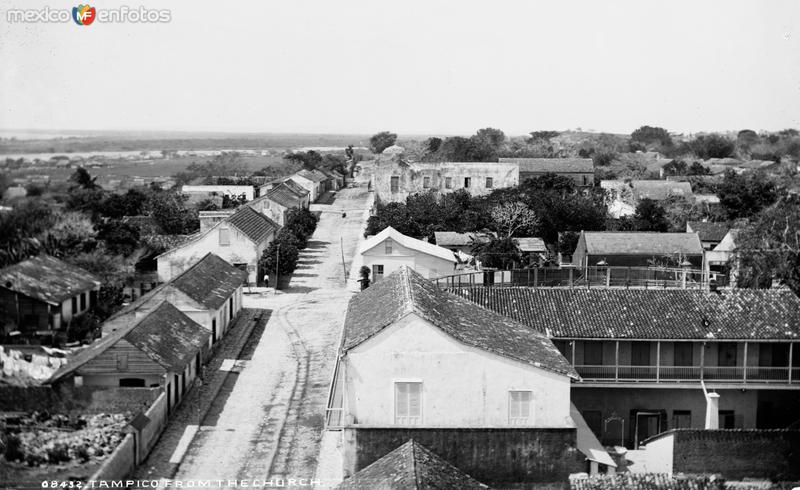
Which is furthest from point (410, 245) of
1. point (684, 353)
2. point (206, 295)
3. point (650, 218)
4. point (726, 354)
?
point (650, 218)

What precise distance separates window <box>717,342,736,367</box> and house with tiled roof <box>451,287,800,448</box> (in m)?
0.03

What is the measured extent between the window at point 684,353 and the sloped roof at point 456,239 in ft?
76.6

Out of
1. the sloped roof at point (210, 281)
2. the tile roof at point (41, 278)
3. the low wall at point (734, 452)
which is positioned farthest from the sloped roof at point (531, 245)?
the tile roof at point (41, 278)

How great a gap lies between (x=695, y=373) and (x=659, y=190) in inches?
1593

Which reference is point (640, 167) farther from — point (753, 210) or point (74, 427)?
point (74, 427)

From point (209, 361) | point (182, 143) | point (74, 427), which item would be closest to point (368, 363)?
point (74, 427)

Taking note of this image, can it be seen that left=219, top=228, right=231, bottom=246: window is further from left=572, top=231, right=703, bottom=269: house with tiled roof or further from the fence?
left=572, top=231, right=703, bottom=269: house with tiled roof

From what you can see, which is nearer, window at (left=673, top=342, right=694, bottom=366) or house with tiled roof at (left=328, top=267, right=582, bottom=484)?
house with tiled roof at (left=328, top=267, right=582, bottom=484)

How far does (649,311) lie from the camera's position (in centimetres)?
2711

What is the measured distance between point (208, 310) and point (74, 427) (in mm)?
11336

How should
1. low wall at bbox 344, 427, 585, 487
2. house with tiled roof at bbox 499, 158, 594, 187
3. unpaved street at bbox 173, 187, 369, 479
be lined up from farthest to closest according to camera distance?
house with tiled roof at bbox 499, 158, 594, 187, unpaved street at bbox 173, 187, 369, 479, low wall at bbox 344, 427, 585, 487

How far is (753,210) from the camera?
59.3 meters

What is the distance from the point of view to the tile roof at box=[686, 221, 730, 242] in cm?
4834

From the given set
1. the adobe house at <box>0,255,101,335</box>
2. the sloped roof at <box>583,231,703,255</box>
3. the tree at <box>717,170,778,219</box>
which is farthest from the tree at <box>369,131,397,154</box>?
the adobe house at <box>0,255,101,335</box>
